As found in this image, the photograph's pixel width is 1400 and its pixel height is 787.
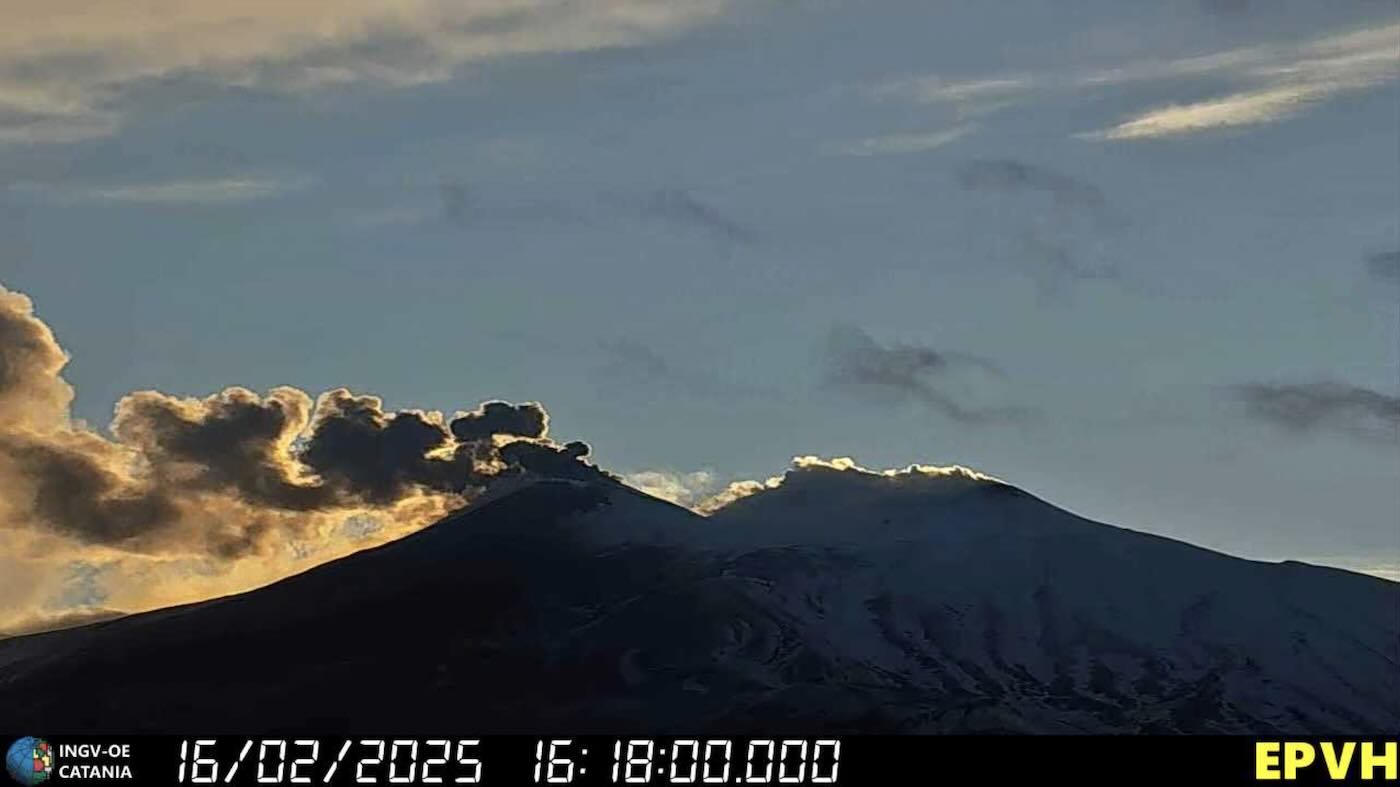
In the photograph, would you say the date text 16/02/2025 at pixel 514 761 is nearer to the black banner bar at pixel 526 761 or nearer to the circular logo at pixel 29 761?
the black banner bar at pixel 526 761

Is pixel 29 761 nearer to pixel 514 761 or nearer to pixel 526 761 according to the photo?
pixel 514 761

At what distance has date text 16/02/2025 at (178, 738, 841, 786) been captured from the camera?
13588 cm

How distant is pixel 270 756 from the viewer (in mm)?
138375

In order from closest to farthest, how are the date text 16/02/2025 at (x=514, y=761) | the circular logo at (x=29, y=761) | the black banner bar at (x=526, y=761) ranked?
the date text 16/02/2025 at (x=514, y=761), the black banner bar at (x=526, y=761), the circular logo at (x=29, y=761)

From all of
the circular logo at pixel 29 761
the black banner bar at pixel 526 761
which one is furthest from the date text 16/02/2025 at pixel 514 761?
the circular logo at pixel 29 761

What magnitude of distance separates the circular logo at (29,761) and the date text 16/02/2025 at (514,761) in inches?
451

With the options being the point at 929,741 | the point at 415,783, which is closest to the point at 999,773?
the point at 929,741

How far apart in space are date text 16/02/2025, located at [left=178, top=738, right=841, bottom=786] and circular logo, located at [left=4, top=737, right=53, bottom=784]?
451 inches

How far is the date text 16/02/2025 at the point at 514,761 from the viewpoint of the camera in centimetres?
13588

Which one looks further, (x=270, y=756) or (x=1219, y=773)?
(x=1219, y=773)

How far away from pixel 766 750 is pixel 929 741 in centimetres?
2183

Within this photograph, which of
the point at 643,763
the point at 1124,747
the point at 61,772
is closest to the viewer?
the point at 643,763

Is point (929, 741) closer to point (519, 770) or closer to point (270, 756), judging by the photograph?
point (519, 770)

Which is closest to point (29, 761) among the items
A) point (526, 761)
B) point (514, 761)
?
point (514, 761)
